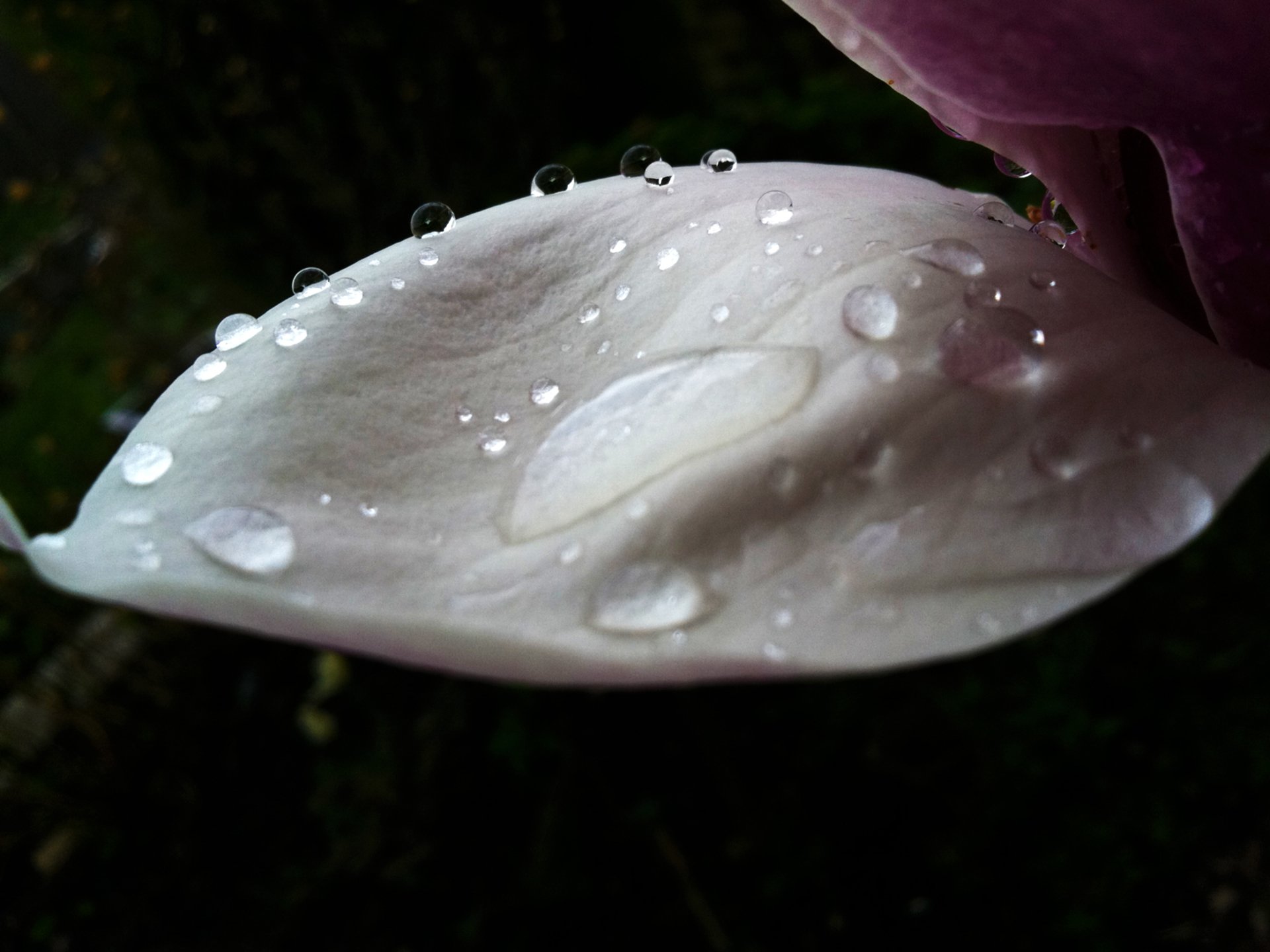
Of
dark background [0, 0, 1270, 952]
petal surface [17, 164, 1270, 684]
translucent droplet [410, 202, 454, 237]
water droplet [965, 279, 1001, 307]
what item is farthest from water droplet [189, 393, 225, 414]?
dark background [0, 0, 1270, 952]

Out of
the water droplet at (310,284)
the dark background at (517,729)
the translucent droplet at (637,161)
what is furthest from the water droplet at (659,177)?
the dark background at (517,729)

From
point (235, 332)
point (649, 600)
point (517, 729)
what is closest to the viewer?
point (649, 600)

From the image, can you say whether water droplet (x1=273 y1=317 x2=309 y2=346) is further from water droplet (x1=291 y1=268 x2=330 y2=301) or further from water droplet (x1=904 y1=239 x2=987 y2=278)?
water droplet (x1=904 y1=239 x2=987 y2=278)

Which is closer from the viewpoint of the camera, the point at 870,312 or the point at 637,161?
the point at 870,312

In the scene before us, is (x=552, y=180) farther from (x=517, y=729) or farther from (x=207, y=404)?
(x=517, y=729)

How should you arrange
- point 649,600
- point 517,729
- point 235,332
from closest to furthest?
point 649,600, point 235,332, point 517,729

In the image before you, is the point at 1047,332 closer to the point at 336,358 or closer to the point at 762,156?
the point at 336,358

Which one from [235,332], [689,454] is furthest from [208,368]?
[689,454]

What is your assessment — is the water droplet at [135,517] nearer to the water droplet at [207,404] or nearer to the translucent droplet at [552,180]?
the water droplet at [207,404]
